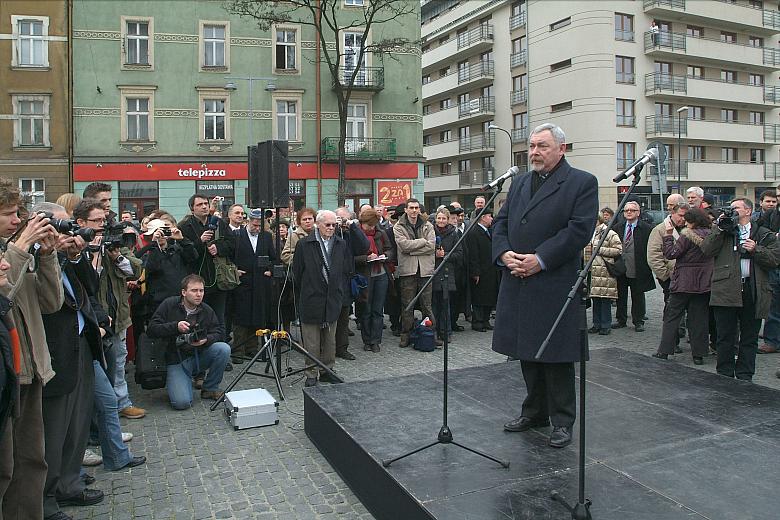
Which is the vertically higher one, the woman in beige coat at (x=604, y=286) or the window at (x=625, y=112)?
the window at (x=625, y=112)

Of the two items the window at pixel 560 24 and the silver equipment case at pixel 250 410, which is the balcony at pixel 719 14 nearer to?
the window at pixel 560 24

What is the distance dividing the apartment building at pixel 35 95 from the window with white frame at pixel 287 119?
8798 mm

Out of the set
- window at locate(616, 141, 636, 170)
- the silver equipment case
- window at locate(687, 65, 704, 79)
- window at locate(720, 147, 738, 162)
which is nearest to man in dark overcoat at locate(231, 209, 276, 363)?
the silver equipment case

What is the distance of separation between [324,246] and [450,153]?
4454 centimetres

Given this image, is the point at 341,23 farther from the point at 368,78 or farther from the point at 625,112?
the point at 625,112

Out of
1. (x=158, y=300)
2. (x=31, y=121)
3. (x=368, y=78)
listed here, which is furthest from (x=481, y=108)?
(x=158, y=300)

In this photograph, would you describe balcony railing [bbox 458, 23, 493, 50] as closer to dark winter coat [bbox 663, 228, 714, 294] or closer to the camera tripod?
dark winter coat [bbox 663, 228, 714, 294]

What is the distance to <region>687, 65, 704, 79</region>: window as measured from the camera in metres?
42.4

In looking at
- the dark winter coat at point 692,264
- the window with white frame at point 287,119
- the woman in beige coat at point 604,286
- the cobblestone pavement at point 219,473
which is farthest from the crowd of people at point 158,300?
the window with white frame at point 287,119

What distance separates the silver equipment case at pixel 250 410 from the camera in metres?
5.73

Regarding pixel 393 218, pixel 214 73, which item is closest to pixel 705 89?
pixel 214 73

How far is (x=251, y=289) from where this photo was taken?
8281 mm

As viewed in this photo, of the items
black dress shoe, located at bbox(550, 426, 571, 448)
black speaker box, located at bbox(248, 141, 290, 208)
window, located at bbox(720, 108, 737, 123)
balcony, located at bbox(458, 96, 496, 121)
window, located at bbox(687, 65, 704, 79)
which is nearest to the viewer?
black dress shoe, located at bbox(550, 426, 571, 448)

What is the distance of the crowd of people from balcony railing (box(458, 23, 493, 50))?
39304 mm
